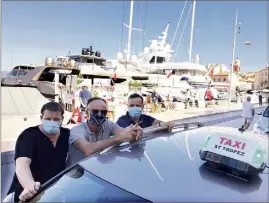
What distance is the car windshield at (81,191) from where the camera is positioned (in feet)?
3.40

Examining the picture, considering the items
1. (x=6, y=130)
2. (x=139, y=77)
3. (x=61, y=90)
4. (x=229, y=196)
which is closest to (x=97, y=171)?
(x=229, y=196)

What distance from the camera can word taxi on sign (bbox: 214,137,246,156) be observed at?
3.09ft

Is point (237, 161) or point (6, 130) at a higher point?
point (237, 161)

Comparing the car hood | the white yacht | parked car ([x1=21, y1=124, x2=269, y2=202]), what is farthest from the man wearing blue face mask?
the white yacht

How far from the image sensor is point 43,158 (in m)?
1.68

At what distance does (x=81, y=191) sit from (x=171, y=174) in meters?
0.37

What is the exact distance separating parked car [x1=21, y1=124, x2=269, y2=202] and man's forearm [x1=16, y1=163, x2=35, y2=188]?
0.19m

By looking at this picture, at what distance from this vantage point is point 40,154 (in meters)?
1.68

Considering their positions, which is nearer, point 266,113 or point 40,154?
point 266,113

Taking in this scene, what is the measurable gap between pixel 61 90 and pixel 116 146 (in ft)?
27.2

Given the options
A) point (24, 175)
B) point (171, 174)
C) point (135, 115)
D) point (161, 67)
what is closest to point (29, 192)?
point (24, 175)

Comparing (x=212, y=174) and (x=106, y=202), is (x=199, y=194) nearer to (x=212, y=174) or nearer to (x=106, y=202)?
(x=212, y=174)

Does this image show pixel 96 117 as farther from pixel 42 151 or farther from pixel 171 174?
pixel 171 174

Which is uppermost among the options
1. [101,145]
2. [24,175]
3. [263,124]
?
[263,124]
